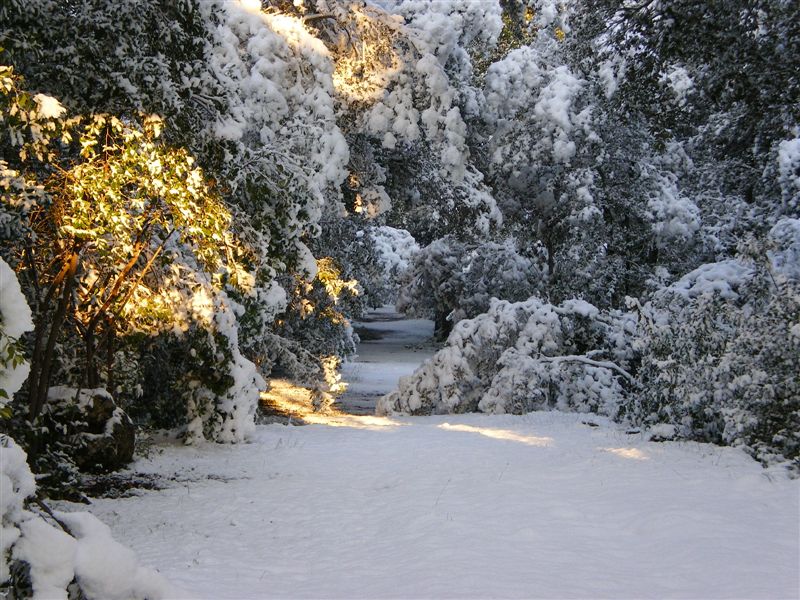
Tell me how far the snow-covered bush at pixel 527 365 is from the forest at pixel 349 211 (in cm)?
6

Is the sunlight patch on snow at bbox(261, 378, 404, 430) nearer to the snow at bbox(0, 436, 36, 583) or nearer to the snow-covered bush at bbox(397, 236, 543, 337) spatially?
the snow-covered bush at bbox(397, 236, 543, 337)

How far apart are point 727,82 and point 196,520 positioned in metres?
7.75

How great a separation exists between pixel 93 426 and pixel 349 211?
10982mm

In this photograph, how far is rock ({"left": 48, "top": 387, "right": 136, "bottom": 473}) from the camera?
26.1ft

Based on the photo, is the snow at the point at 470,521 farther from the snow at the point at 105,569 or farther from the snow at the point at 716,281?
the snow at the point at 716,281

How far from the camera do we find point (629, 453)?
8750mm

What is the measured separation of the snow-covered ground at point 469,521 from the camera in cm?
469

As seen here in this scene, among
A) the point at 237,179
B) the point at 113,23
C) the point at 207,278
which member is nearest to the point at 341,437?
the point at 207,278

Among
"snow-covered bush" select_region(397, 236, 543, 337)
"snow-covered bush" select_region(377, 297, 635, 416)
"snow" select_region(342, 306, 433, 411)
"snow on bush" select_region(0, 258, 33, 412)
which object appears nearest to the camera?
"snow on bush" select_region(0, 258, 33, 412)

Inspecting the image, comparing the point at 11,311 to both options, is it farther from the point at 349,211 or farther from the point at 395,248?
the point at 395,248

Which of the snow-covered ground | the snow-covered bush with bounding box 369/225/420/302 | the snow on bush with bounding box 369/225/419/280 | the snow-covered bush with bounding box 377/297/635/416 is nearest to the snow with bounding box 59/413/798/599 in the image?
the snow-covered ground

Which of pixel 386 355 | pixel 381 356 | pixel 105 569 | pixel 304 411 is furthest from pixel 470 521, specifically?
pixel 386 355

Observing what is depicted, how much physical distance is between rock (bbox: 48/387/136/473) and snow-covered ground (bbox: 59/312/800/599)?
1.28ft

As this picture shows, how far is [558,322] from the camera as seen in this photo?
14461 millimetres
